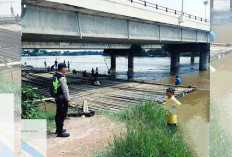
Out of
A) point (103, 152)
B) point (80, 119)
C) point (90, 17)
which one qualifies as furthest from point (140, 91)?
point (103, 152)

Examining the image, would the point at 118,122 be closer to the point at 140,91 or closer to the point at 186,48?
the point at 140,91

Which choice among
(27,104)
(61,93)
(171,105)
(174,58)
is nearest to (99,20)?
(27,104)

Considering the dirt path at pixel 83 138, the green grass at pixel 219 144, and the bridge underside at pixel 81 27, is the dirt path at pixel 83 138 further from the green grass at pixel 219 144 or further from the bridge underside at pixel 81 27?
the bridge underside at pixel 81 27

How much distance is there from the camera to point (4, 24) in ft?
29.3

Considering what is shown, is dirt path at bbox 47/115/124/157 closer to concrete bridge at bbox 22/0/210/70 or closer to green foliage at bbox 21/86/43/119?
green foliage at bbox 21/86/43/119

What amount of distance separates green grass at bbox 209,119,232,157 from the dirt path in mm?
2671

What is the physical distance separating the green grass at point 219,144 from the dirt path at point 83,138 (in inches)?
105

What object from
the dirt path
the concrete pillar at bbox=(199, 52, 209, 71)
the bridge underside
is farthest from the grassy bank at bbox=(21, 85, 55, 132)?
the concrete pillar at bbox=(199, 52, 209, 71)

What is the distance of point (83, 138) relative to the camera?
18.2 feet

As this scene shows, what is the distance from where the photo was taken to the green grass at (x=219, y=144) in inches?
219

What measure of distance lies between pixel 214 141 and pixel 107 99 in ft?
24.5

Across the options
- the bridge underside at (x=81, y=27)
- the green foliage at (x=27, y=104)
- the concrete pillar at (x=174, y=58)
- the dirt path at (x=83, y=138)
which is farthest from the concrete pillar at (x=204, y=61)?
the green foliage at (x=27, y=104)

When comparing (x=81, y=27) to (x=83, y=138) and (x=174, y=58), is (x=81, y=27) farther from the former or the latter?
(x=174, y=58)

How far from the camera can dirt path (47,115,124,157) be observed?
4628 mm
